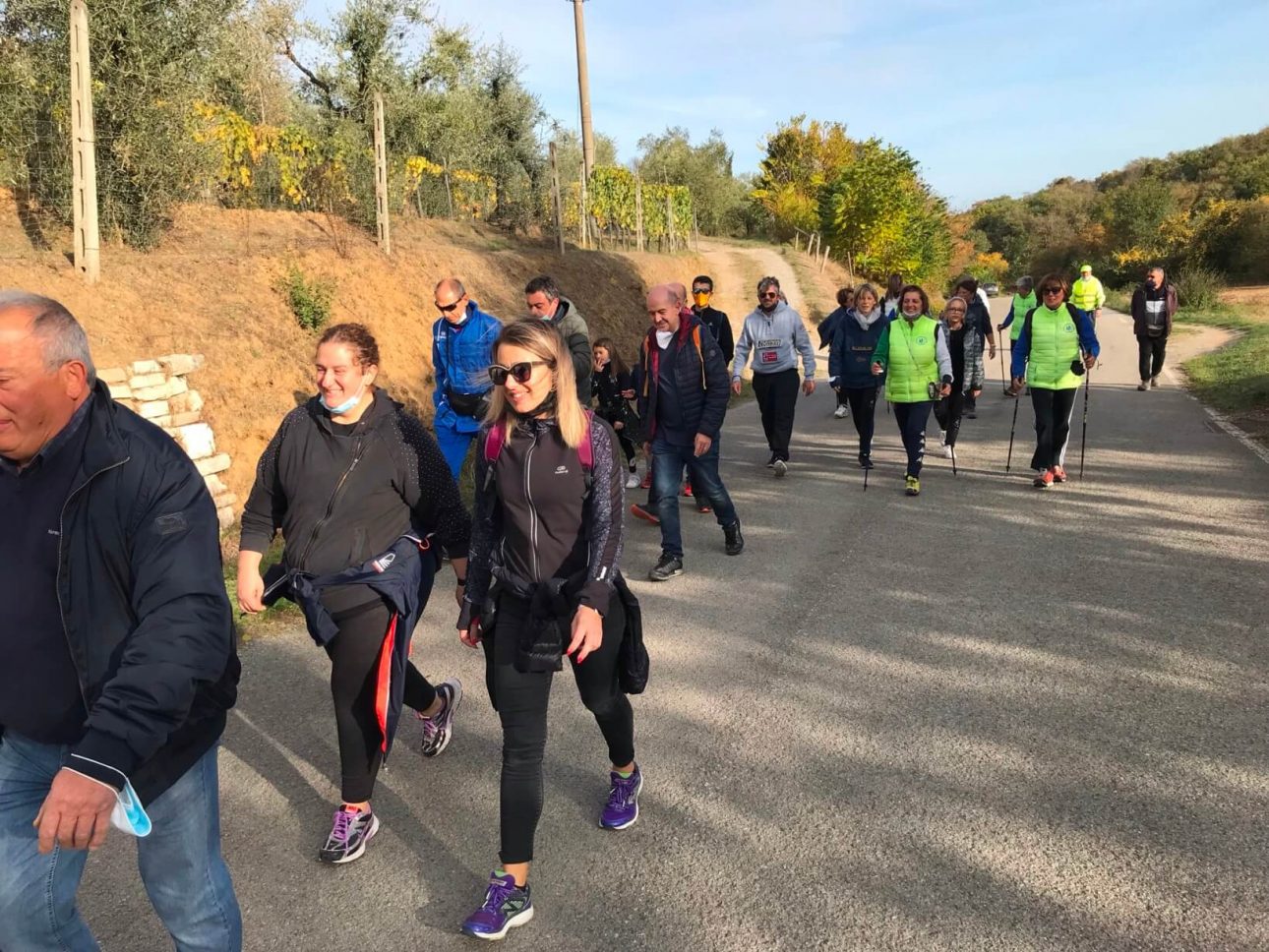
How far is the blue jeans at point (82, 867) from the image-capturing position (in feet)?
6.18

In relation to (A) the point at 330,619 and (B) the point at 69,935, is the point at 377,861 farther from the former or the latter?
(B) the point at 69,935

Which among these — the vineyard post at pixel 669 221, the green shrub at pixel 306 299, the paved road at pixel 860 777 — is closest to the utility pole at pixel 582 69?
the vineyard post at pixel 669 221

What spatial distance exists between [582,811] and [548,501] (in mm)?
1374

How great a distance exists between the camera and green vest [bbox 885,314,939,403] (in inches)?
311

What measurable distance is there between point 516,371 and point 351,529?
898mm

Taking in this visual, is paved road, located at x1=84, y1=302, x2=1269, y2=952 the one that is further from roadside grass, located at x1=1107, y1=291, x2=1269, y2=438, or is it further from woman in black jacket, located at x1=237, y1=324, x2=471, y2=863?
roadside grass, located at x1=1107, y1=291, x2=1269, y2=438

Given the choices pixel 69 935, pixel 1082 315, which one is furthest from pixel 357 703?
pixel 1082 315

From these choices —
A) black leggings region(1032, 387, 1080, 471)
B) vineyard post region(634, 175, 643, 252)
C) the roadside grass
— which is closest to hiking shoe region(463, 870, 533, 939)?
black leggings region(1032, 387, 1080, 471)

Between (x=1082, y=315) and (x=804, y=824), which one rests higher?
(x=1082, y=315)

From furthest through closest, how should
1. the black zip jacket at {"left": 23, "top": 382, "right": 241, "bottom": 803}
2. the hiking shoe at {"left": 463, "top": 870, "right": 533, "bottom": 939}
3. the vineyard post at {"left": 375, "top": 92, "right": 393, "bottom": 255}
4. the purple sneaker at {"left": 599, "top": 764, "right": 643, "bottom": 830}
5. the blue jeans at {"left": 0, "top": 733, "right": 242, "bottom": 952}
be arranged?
the vineyard post at {"left": 375, "top": 92, "right": 393, "bottom": 255}, the purple sneaker at {"left": 599, "top": 764, "right": 643, "bottom": 830}, the hiking shoe at {"left": 463, "top": 870, "right": 533, "bottom": 939}, the blue jeans at {"left": 0, "top": 733, "right": 242, "bottom": 952}, the black zip jacket at {"left": 23, "top": 382, "right": 241, "bottom": 803}

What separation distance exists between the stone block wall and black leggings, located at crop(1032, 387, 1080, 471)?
732 cm

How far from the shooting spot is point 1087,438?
1012 centimetres

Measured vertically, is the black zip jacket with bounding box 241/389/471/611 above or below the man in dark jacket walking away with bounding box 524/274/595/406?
below

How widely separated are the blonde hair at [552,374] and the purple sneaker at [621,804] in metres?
1.38
